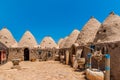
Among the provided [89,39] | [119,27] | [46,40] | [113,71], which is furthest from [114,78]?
[46,40]

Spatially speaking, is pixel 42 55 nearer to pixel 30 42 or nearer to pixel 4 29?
pixel 30 42

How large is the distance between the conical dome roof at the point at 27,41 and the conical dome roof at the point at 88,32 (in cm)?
1141

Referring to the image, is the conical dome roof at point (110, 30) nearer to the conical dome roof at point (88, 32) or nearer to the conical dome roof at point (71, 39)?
the conical dome roof at point (88, 32)

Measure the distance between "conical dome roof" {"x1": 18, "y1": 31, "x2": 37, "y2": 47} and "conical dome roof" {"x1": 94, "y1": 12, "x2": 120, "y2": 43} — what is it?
1607 cm

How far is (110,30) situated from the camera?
1565 cm

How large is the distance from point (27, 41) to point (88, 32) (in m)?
13.0

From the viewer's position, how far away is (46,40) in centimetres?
3344

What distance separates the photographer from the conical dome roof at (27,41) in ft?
98.0

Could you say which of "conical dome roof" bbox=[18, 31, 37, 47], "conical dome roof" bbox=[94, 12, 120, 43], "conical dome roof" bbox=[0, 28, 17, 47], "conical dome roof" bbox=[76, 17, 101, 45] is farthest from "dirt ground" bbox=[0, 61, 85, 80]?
"conical dome roof" bbox=[0, 28, 17, 47]

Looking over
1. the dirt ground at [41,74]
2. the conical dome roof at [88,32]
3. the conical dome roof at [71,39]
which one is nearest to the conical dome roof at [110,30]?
the conical dome roof at [88,32]

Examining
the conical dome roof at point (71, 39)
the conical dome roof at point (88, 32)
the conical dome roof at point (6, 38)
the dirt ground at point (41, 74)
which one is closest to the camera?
the dirt ground at point (41, 74)

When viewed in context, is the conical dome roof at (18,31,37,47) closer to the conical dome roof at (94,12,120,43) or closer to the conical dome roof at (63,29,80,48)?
the conical dome roof at (63,29,80,48)

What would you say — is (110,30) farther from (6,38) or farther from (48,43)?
(6,38)

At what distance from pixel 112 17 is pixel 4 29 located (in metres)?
20.8
